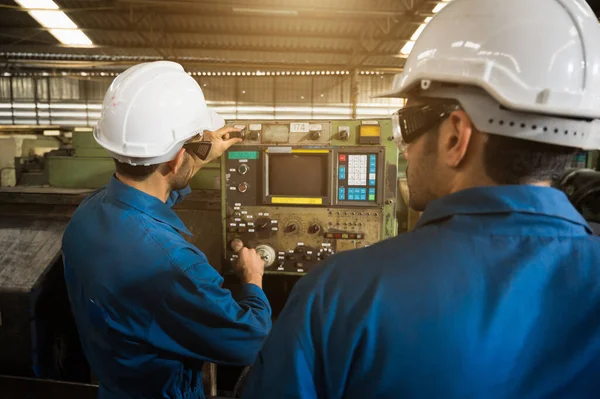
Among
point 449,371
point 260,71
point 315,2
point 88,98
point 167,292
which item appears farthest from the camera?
point 88,98

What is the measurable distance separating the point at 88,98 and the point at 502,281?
7.41 metres

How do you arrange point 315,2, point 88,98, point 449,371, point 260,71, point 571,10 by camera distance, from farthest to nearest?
point 88,98, point 260,71, point 315,2, point 571,10, point 449,371

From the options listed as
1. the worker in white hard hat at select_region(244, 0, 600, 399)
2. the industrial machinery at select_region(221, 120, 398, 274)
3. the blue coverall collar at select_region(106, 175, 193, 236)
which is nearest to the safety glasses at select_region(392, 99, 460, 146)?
the worker in white hard hat at select_region(244, 0, 600, 399)

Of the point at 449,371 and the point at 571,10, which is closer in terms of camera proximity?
the point at 449,371

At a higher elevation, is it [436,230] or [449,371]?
[436,230]

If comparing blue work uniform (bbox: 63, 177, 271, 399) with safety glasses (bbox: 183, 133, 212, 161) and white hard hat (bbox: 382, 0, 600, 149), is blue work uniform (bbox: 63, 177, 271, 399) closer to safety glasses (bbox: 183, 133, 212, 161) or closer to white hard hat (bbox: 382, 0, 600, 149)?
safety glasses (bbox: 183, 133, 212, 161)

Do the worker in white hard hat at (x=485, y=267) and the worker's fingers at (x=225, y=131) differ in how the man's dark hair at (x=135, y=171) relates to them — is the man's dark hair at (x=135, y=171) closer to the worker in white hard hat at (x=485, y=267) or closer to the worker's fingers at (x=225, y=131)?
the worker's fingers at (x=225, y=131)

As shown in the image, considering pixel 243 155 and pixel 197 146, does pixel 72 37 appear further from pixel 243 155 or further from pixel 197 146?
pixel 197 146

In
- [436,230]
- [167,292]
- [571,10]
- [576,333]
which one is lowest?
[167,292]

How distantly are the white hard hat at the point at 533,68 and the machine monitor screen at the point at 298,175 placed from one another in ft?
3.98

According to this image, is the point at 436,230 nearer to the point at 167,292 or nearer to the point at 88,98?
the point at 167,292

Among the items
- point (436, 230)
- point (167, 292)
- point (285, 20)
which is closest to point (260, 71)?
point (285, 20)

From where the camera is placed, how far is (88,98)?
650 cm

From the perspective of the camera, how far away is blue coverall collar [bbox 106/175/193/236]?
107 centimetres
